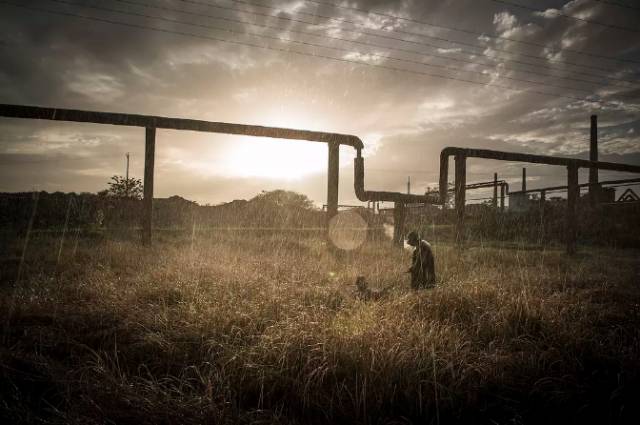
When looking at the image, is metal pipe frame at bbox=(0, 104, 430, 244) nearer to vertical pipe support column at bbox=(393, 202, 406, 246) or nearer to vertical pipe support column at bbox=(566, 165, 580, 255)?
vertical pipe support column at bbox=(393, 202, 406, 246)

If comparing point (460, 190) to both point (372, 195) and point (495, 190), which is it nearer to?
point (372, 195)

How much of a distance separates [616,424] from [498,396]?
0.61 m

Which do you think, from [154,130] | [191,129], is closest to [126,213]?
[154,130]

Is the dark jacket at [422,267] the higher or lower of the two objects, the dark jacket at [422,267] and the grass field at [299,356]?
the higher

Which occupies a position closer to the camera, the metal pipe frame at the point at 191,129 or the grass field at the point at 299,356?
the grass field at the point at 299,356

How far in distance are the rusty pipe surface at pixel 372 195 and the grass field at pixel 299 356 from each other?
152 inches

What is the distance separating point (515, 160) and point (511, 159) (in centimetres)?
14

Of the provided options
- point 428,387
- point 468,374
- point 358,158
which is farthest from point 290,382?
point 358,158

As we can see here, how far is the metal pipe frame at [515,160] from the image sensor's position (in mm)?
7930

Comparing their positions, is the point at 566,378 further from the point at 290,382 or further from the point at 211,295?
the point at 211,295

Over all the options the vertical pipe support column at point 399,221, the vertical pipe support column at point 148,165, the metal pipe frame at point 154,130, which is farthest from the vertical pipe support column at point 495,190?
the vertical pipe support column at point 148,165

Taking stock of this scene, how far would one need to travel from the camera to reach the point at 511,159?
8438 mm

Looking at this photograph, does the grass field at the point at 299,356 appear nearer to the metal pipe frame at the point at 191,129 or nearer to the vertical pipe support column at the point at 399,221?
the metal pipe frame at the point at 191,129

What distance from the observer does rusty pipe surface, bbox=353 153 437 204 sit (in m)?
7.59
